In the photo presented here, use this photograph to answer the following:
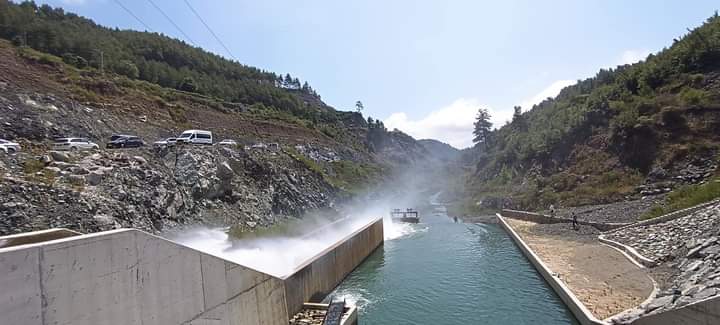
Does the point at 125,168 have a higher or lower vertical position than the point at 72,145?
lower

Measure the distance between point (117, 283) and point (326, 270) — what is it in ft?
49.2

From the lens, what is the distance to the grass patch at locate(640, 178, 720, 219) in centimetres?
2358

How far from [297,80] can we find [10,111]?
503 feet

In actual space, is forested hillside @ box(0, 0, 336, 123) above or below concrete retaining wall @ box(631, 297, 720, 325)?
above

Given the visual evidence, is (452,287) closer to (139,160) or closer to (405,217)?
(139,160)

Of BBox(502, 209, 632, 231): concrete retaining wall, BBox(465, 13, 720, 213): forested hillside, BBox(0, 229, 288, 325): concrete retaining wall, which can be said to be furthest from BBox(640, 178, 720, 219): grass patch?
BBox(0, 229, 288, 325): concrete retaining wall

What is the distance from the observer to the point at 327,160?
66188mm

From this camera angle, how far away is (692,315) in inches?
416

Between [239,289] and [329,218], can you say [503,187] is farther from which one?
[239,289]

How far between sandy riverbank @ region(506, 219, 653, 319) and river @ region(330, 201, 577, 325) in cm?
109

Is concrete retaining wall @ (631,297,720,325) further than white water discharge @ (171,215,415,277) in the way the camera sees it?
No

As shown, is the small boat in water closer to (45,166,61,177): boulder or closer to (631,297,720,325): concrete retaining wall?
(45,166,61,177): boulder

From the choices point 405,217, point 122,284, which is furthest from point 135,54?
point 122,284

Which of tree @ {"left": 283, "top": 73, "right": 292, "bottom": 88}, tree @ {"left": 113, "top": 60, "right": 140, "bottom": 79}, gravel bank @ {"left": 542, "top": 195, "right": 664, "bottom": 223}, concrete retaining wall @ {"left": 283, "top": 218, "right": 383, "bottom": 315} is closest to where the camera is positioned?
concrete retaining wall @ {"left": 283, "top": 218, "right": 383, "bottom": 315}
